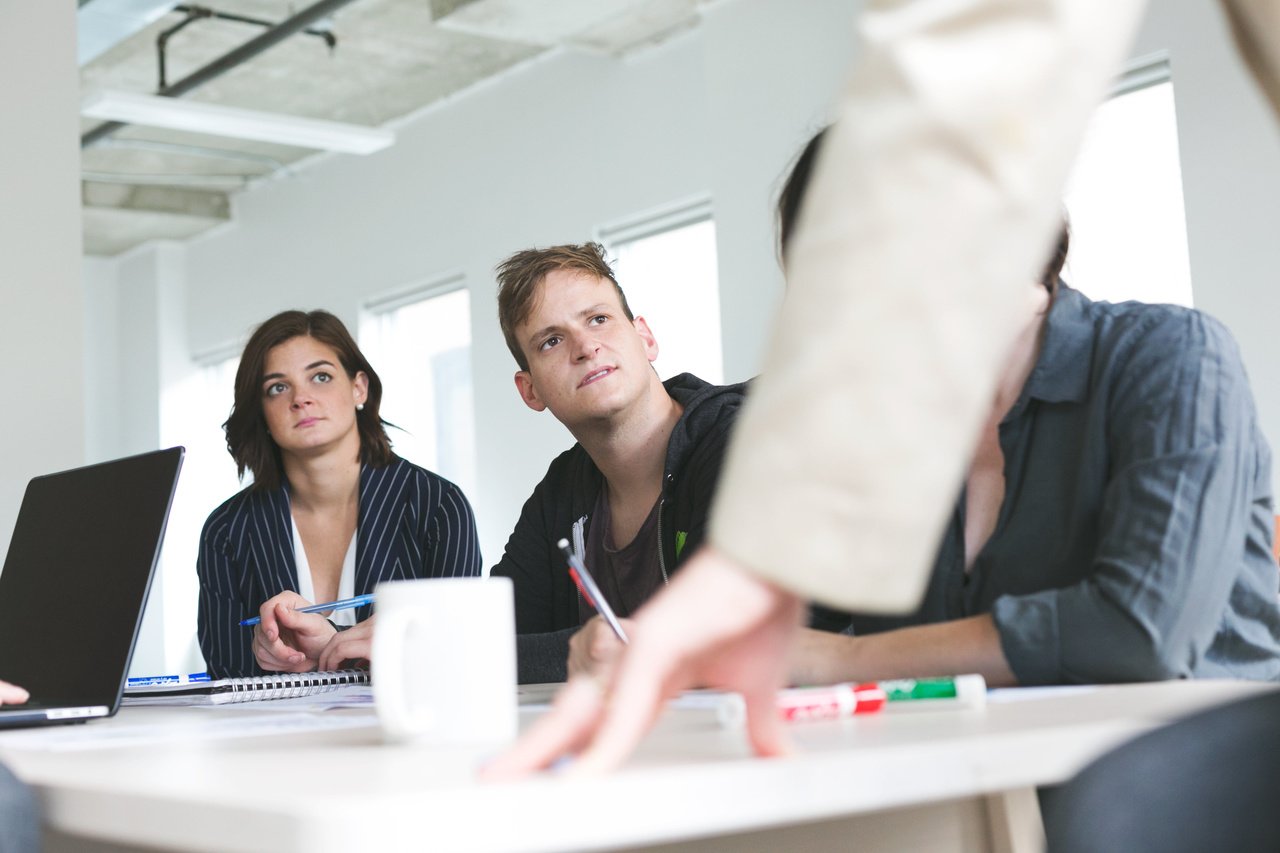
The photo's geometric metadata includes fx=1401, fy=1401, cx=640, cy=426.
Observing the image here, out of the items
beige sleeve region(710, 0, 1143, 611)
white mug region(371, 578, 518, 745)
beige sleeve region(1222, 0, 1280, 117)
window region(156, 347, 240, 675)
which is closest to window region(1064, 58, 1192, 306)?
white mug region(371, 578, 518, 745)

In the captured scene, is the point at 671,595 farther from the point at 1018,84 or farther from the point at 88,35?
the point at 88,35

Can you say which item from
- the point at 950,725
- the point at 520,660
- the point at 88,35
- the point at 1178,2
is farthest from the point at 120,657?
the point at 88,35

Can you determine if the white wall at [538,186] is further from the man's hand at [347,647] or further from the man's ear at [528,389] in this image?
the man's hand at [347,647]

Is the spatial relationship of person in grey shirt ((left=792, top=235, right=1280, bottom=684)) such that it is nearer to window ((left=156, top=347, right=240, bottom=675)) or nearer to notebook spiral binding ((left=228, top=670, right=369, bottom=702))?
notebook spiral binding ((left=228, top=670, right=369, bottom=702))

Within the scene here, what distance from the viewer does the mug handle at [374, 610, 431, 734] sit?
0.83 m

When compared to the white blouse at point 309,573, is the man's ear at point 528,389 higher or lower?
higher

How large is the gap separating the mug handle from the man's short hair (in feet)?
6.10

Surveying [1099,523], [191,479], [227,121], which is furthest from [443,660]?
[191,479]

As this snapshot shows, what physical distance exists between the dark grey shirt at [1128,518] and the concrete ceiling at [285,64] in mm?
4604

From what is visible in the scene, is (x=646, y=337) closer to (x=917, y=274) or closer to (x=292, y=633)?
(x=292, y=633)

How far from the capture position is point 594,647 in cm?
149

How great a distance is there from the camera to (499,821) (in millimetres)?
531

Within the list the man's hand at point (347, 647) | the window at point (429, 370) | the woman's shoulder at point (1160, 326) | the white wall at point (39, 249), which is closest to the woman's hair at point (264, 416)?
the white wall at point (39, 249)

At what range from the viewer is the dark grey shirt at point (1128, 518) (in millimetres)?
1266
